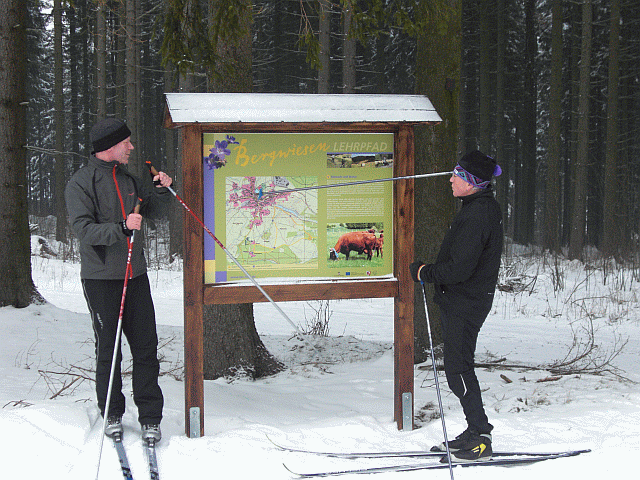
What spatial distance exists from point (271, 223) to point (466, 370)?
1.68 meters

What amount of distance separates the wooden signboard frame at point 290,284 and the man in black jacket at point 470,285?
1.79 ft

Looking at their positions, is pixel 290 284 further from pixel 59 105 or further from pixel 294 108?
pixel 59 105

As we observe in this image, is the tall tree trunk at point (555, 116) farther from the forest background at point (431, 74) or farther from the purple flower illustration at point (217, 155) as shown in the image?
the purple flower illustration at point (217, 155)

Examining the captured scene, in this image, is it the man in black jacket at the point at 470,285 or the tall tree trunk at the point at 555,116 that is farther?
the tall tree trunk at the point at 555,116

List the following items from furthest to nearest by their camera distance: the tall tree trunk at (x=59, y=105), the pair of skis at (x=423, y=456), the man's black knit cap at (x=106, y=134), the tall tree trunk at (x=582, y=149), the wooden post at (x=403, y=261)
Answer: the tall tree trunk at (x=59, y=105), the tall tree trunk at (x=582, y=149), the wooden post at (x=403, y=261), the man's black knit cap at (x=106, y=134), the pair of skis at (x=423, y=456)

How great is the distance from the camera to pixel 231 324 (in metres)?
5.80

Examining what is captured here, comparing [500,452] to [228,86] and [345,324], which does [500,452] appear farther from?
[345,324]

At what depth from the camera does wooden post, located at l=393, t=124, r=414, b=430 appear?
14.2 feet

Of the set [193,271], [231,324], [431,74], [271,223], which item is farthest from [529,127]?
[193,271]

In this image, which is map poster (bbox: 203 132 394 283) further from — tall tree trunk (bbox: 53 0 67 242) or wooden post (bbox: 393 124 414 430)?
tall tree trunk (bbox: 53 0 67 242)

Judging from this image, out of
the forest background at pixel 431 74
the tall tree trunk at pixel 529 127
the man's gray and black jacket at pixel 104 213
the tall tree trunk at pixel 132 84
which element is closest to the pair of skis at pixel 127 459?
the man's gray and black jacket at pixel 104 213

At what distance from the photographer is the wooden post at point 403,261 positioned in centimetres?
432

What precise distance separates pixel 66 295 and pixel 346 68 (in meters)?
8.90

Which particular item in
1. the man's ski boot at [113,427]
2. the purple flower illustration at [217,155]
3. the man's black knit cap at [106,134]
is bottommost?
the man's ski boot at [113,427]
